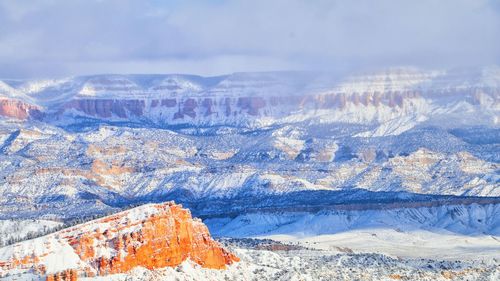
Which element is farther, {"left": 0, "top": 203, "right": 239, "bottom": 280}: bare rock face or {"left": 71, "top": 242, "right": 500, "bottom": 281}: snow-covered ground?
{"left": 71, "top": 242, "right": 500, "bottom": 281}: snow-covered ground

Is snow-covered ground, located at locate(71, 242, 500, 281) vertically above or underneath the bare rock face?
underneath

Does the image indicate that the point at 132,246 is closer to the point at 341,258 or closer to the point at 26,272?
the point at 26,272

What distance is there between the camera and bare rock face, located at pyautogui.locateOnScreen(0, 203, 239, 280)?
145125mm

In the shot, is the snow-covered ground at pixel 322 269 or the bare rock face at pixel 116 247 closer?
the bare rock face at pixel 116 247

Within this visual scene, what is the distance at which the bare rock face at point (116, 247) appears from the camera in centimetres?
14512

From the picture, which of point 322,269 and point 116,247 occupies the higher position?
point 116,247

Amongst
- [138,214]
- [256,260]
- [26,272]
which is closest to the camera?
[26,272]

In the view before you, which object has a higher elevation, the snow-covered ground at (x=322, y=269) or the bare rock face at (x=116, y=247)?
the bare rock face at (x=116, y=247)

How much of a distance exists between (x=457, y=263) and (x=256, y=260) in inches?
1288

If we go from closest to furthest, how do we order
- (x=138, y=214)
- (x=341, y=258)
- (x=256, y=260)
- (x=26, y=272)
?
1. (x=26, y=272)
2. (x=138, y=214)
3. (x=256, y=260)
4. (x=341, y=258)

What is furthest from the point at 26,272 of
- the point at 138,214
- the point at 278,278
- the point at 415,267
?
the point at 415,267

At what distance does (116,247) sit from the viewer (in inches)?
5851

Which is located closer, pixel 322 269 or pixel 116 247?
pixel 116 247

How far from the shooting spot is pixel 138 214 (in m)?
155
